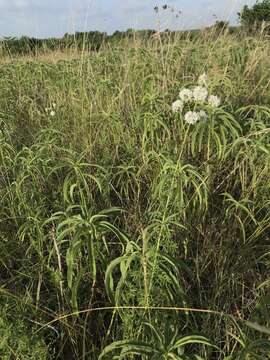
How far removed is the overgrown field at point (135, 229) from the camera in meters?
1.30

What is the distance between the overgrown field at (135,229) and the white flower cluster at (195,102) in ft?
0.08

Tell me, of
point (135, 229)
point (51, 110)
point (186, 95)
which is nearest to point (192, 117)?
point (186, 95)

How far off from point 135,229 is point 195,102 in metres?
0.59

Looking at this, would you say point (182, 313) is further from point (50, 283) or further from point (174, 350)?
point (50, 283)

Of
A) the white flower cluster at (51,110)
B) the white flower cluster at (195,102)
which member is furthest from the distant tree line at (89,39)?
the white flower cluster at (195,102)

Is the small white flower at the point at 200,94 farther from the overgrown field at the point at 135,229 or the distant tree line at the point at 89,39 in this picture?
the distant tree line at the point at 89,39

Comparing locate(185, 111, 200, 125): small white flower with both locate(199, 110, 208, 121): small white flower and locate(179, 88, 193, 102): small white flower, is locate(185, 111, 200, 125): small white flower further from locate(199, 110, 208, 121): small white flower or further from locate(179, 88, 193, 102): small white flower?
locate(179, 88, 193, 102): small white flower

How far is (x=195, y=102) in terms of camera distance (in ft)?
6.51

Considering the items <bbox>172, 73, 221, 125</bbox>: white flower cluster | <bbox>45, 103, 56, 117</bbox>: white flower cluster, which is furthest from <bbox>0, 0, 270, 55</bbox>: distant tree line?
<bbox>172, 73, 221, 125</bbox>: white flower cluster

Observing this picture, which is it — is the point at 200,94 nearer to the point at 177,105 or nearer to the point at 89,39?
the point at 177,105

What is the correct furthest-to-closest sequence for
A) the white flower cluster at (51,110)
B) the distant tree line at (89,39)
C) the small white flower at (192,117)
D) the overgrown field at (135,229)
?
the distant tree line at (89,39), the white flower cluster at (51,110), the small white flower at (192,117), the overgrown field at (135,229)

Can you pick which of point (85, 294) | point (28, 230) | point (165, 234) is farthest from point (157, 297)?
point (28, 230)

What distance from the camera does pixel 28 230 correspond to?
172cm

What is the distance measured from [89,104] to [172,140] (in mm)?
755
